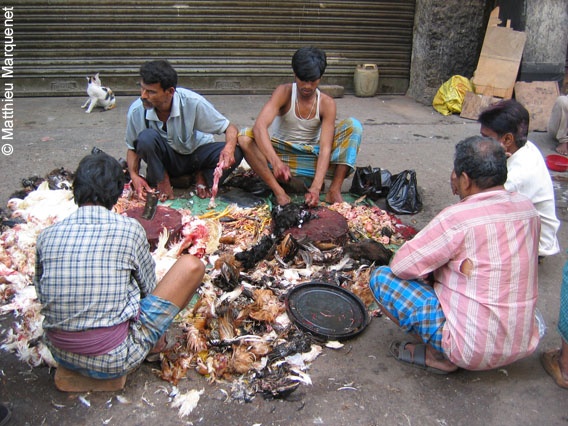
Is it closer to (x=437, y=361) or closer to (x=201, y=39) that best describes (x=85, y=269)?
(x=437, y=361)

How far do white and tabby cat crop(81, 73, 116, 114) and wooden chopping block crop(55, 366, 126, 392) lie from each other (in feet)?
19.6

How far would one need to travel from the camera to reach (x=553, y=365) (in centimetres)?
263

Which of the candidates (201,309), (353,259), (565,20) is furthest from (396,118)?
(201,309)

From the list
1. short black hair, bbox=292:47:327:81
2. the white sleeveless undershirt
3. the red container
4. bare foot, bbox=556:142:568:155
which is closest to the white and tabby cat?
the white sleeveless undershirt

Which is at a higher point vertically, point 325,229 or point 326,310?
point 325,229

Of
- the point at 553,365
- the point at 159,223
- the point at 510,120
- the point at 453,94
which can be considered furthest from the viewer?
the point at 453,94

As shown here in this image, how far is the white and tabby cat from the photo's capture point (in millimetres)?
7387

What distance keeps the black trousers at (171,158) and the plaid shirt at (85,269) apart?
224cm

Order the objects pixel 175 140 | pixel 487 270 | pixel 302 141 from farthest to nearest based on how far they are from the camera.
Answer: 1. pixel 302 141
2. pixel 175 140
3. pixel 487 270

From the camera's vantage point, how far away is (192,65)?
850cm

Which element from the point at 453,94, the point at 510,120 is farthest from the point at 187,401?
the point at 453,94

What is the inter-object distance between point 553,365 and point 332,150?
2.76 metres

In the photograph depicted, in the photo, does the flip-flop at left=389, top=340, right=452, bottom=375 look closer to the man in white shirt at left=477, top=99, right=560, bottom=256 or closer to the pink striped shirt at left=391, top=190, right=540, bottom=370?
the pink striped shirt at left=391, top=190, right=540, bottom=370

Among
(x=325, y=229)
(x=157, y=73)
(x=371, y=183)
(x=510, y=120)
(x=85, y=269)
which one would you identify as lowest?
(x=325, y=229)
